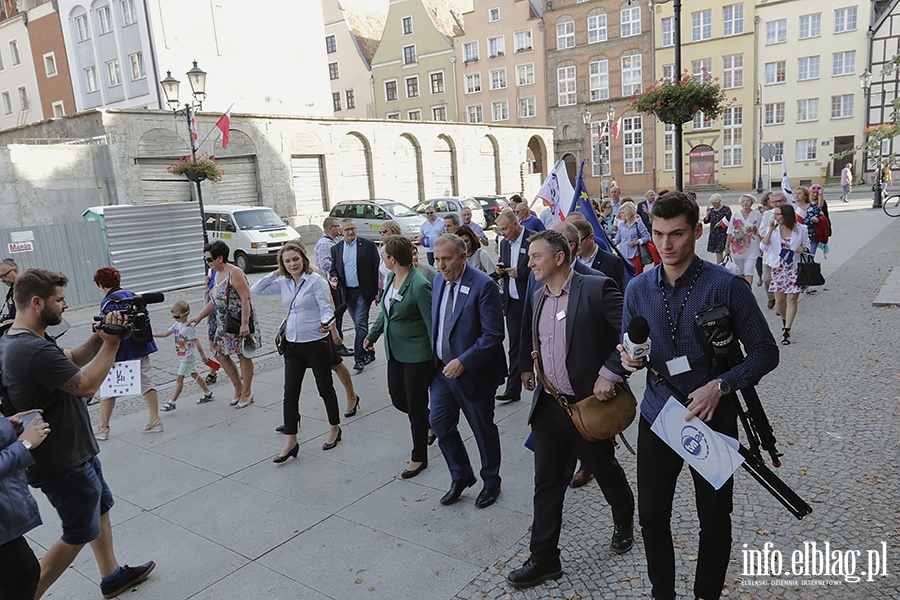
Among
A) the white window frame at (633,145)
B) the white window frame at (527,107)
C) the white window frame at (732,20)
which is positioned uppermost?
the white window frame at (732,20)

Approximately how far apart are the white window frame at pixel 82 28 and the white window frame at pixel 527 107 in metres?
31.2

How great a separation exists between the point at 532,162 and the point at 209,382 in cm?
3372

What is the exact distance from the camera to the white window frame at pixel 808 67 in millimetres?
43750

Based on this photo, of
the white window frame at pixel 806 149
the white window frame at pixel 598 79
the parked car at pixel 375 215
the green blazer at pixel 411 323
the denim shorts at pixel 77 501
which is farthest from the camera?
the white window frame at pixel 598 79

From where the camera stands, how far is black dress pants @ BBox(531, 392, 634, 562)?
143 inches

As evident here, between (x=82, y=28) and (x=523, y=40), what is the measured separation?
104 feet

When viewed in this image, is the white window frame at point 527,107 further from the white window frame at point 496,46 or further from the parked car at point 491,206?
the parked car at point 491,206

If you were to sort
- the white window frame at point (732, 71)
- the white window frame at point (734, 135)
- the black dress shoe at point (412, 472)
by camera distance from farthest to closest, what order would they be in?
the white window frame at point (734, 135), the white window frame at point (732, 71), the black dress shoe at point (412, 472)

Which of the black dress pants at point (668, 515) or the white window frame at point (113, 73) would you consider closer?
the black dress pants at point (668, 515)

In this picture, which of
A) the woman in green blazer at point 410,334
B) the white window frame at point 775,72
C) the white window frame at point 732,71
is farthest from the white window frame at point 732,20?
the woman in green blazer at point 410,334

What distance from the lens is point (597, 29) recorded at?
163 feet

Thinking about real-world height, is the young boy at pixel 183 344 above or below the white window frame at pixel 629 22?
below

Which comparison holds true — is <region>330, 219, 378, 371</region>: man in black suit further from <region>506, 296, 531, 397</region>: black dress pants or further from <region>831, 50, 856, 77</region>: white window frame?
<region>831, 50, 856, 77</region>: white window frame

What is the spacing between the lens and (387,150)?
103ft
